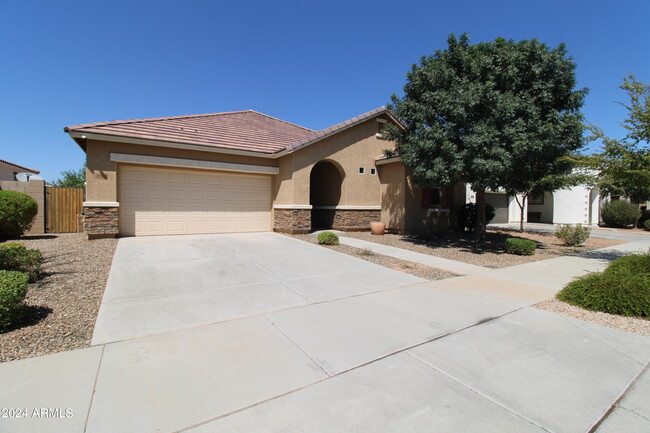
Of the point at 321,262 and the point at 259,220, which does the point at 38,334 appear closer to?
the point at 321,262

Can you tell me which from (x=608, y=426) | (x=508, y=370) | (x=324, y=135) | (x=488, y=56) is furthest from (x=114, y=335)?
(x=488, y=56)

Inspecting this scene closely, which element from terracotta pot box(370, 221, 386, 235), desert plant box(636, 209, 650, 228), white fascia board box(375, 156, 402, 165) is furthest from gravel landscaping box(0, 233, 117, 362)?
desert plant box(636, 209, 650, 228)

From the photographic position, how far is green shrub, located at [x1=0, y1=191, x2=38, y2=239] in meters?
10.7

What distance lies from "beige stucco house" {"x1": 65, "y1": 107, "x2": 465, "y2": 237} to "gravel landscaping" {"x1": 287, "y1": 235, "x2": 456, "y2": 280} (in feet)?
12.8

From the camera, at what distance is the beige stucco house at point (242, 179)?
11.2 metres

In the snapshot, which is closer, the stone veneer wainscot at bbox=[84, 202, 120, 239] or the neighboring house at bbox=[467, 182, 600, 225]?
the stone veneer wainscot at bbox=[84, 202, 120, 239]

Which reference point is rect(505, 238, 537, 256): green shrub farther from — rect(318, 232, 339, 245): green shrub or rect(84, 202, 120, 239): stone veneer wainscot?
rect(84, 202, 120, 239): stone veneer wainscot

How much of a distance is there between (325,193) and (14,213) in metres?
12.2

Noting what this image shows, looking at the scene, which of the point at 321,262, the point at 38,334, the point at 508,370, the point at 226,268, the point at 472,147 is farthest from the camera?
the point at 472,147

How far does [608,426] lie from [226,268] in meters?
6.68

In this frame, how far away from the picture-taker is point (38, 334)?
3795 mm

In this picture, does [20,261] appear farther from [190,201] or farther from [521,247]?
[521,247]

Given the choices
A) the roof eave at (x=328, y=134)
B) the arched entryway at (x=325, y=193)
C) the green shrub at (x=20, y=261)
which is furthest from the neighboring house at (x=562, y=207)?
the green shrub at (x=20, y=261)

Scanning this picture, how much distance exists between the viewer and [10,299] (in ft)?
12.4
